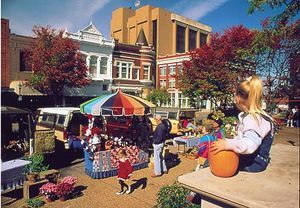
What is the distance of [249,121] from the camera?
1.54 meters

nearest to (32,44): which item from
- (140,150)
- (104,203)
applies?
(140,150)

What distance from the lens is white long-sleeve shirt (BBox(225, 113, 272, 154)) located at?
153cm

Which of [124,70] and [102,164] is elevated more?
[124,70]

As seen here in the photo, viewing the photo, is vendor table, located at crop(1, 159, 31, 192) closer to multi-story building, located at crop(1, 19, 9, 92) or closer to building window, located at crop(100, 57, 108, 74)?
multi-story building, located at crop(1, 19, 9, 92)

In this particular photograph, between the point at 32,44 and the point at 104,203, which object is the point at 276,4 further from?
the point at 32,44

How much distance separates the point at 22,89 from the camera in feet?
66.1

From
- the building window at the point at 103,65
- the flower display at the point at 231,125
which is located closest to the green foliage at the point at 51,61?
the building window at the point at 103,65

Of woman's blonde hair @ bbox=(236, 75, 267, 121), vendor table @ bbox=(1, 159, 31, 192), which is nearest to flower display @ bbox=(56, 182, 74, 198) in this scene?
vendor table @ bbox=(1, 159, 31, 192)

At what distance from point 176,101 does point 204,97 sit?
13414 millimetres

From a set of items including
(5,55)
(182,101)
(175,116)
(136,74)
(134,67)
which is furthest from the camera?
(182,101)

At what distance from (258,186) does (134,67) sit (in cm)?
2992

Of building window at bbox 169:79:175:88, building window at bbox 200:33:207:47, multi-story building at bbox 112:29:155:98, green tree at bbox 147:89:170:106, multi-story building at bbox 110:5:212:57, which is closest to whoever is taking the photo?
multi-story building at bbox 112:29:155:98

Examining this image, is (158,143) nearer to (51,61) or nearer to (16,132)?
(16,132)

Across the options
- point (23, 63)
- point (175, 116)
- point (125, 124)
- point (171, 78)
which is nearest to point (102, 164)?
point (125, 124)
